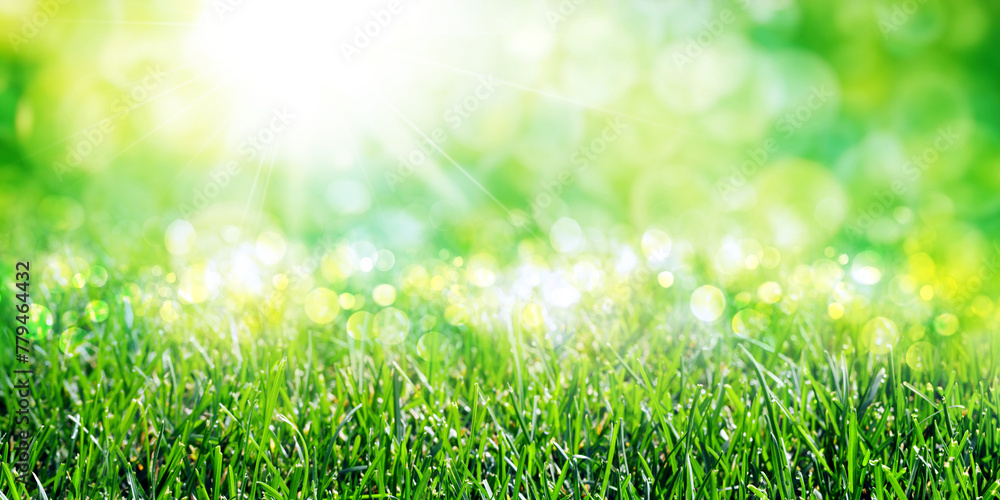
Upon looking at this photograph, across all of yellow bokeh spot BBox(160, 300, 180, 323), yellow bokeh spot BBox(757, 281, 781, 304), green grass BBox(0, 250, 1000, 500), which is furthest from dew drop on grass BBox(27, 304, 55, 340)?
yellow bokeh spot BBox(757, 281, 781, 304)

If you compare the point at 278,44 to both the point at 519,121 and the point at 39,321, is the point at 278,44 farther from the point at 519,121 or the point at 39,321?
the point at 39,321

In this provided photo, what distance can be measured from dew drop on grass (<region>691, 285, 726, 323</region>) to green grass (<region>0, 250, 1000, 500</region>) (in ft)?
0.52

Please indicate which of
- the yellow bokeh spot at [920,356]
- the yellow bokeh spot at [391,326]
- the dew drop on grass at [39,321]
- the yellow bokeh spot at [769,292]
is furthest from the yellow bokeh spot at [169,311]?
the yellow bokeh spot at [920,356]

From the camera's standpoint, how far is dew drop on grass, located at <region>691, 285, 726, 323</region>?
1.91 m

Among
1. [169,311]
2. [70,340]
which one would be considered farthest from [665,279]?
[70,340]

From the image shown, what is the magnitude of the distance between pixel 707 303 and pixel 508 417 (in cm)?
86

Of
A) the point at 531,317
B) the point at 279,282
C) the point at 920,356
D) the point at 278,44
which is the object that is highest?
the point at 278,44

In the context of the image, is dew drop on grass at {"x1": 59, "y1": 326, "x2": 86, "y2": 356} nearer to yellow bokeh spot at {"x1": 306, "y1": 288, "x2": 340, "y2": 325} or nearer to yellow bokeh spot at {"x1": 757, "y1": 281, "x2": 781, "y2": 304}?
yellow bokeh spot at {"x1": 306, "y1": 288, "x2": 340, "y2": 325}

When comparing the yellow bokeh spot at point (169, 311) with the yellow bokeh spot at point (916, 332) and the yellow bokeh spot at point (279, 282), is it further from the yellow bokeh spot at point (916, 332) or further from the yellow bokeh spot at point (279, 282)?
the yellow bokeh spot at point (916, 332)

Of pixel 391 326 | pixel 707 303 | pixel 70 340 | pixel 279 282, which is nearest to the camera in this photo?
pixel 70 340

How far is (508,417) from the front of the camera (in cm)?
138

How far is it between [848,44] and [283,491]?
2.85 meters

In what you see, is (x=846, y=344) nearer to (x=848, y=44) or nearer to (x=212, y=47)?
(x=848, y=44)

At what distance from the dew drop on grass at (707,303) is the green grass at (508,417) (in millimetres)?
158
